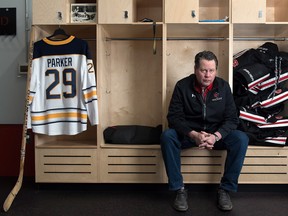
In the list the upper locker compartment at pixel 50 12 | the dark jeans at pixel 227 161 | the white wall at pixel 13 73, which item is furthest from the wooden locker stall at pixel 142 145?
the white wall at pixel 13 73

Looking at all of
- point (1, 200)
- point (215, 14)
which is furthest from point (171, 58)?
point (1, 200)

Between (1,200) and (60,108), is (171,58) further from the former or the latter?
(1,200)

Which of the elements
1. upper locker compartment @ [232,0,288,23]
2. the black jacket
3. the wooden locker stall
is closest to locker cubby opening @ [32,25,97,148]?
the wooden locker stall

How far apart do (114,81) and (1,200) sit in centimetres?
141

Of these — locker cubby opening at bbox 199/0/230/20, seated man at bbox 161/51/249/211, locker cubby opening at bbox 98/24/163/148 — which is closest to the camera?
seated man at bbox 161/51/249/211

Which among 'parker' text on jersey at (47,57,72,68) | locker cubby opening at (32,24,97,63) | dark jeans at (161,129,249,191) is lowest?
dark jeans at (161,129,249,191)

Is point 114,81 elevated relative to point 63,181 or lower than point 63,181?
elevated

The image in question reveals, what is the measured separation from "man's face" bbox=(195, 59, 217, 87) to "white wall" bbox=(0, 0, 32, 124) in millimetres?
1757

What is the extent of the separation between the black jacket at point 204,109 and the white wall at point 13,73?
1580 millimetres

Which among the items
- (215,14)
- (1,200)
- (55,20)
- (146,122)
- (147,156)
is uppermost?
(215,14)

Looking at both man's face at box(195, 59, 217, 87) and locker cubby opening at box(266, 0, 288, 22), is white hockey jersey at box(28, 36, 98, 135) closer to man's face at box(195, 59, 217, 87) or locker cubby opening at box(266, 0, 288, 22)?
man's face at box(195, 59, 217, 87)

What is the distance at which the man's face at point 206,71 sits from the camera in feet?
7.15

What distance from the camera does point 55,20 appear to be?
95.2 inches

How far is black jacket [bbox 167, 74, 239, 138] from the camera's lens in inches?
88.8
